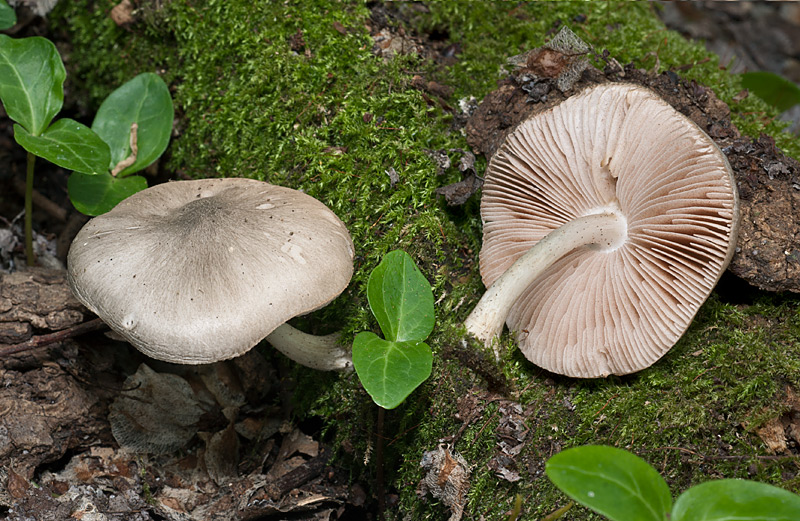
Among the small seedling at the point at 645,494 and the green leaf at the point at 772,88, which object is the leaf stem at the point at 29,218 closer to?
the small seedling at the point at 645,494

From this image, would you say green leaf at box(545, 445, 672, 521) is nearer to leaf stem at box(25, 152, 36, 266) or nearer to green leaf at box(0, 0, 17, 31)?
leaf stem at box(25, 152, 36, 266)

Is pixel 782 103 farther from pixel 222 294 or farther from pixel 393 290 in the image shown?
pixel 222 294

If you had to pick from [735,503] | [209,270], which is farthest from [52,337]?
[735,503]

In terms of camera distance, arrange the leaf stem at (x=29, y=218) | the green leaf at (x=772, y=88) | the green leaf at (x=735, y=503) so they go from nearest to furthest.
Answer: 1. the green leaf at (x=735, y=503)
2. the leaf stem at (x=29, y=218)
3. the green leaf at (x=772, y=88)

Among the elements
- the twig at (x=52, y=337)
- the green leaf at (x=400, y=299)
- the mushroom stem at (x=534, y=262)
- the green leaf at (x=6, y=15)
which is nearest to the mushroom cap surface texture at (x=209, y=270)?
the green leaf at (x=400, y=299)

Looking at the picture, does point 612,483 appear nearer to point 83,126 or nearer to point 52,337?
point 52,337

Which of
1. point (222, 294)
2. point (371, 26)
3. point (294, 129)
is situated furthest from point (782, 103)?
point (222, 294)
